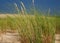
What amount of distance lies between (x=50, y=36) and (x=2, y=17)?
26.3 inches

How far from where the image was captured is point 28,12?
9.23 feet

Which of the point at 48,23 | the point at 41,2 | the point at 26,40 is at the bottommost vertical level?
the point at 26,40

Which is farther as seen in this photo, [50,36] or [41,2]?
[41,2]

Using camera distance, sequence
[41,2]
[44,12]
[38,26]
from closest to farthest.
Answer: [38,26], [44,12], [41,2]

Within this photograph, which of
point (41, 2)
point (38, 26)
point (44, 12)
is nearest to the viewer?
point (38, 26)

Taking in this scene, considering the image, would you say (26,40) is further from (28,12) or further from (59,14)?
(59,14)

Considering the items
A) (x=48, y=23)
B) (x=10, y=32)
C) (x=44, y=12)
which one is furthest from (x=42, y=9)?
(x=10, y=32)

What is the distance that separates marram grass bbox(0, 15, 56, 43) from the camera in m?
2.67

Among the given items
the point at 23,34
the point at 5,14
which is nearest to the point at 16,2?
the point at 5,14

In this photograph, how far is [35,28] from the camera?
2662 millimetres

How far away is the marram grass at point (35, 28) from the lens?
2.67 meters

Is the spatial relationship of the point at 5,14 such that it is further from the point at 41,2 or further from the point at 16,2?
the point at 41,2

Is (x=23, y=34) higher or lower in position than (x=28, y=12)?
lower

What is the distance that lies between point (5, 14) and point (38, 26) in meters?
0.51
